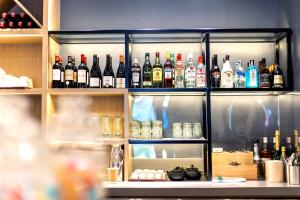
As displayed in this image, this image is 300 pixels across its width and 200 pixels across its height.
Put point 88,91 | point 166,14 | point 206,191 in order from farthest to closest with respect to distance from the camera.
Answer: point 166,14 → point 88,91 → point 206,191

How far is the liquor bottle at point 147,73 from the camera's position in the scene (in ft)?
10.8

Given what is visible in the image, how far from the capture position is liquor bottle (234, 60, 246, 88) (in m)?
3.28

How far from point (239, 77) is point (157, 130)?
31.1 inches

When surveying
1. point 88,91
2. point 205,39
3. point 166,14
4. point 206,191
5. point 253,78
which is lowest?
point 206,191

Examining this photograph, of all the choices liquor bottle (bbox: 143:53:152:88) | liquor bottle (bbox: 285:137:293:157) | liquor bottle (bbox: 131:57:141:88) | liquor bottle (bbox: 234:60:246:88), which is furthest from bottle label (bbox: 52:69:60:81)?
liquor bottle (bbox: 285:137:293:157)

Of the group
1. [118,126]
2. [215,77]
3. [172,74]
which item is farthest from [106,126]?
[215,77]

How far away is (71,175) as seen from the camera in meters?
0.72

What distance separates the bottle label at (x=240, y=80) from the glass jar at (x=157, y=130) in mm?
699

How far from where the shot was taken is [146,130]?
3289mm

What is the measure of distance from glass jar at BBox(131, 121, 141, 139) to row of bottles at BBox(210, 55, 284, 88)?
69cm

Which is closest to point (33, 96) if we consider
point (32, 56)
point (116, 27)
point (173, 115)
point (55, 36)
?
point (32, 56)

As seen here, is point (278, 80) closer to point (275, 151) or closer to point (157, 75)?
point (275, 151)

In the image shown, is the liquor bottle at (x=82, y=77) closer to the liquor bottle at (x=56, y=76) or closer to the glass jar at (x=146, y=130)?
the liquor bottle at (x=56, y=76)

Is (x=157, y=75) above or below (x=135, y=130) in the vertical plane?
above
